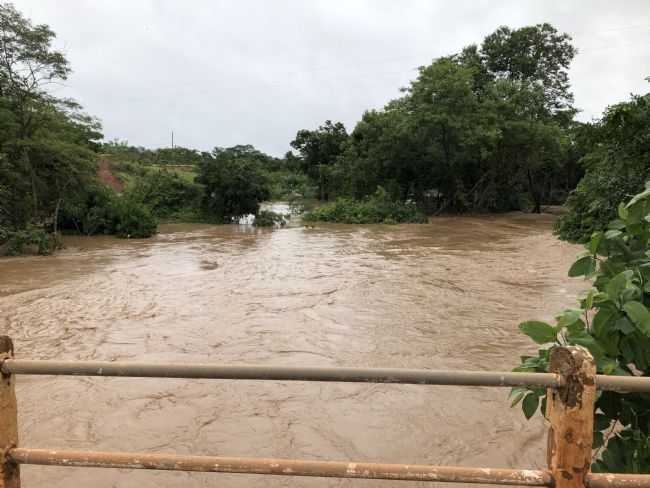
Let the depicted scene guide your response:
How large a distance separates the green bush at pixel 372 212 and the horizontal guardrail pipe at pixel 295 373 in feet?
74.9

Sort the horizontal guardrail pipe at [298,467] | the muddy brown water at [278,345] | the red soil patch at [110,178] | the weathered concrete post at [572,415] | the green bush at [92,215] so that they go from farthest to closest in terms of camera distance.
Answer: the red soil patch at [110,178] < the green bush at [92,215] < the muddy brown water at [278,345] < the horizontal guardrail pipe at [298,467] < the weathered concrete post at [572,415]

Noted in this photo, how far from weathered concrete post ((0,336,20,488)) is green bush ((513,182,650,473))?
165cm

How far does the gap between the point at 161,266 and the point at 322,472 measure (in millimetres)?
11420

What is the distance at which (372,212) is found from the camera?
82.1 ft

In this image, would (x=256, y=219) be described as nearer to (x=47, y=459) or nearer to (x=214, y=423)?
(x=214, y=423)

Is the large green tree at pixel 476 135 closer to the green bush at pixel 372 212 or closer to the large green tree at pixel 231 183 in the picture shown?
the green bush at pixel 372 212

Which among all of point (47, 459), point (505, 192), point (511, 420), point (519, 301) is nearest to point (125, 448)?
point (47, 459)

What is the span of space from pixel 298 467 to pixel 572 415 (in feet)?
2.65

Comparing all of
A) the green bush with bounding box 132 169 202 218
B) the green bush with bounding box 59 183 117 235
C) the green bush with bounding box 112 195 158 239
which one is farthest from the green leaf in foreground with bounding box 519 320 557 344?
the green bush with bounding box 132 169 202 218

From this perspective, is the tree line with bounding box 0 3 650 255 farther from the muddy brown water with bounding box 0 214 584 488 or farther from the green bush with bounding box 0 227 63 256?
the muddy brown water with bounding box 0 214 584 488

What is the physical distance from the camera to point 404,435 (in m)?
3.96

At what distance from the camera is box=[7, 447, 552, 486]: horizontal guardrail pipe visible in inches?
57.0

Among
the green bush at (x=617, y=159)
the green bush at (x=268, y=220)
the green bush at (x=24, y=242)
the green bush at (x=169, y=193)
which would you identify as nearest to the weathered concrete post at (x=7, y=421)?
the green bush at (x=617, y=159)

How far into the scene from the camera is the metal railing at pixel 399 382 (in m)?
1.37
